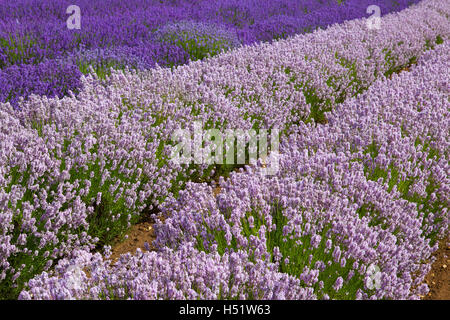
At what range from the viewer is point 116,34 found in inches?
253

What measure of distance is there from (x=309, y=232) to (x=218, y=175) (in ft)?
5.81

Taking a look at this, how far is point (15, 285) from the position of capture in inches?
91.4

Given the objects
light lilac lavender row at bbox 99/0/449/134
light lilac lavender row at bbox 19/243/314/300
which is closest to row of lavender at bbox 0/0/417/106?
light lilac lavender row at bbox 99/0/449/134

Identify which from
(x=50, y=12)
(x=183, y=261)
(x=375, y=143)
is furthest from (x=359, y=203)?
(x=50, y=12)

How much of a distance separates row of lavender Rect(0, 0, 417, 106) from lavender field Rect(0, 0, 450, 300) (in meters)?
0.05

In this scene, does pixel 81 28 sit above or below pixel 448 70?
above

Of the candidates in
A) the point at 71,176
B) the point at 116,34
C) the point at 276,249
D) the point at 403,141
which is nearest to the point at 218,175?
the point at 71,176

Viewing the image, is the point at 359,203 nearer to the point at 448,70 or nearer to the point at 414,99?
the point at 414,99

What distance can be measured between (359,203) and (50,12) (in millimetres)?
7061
